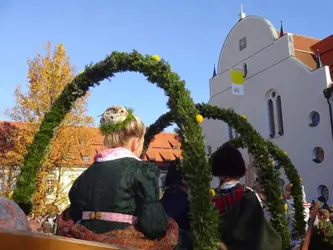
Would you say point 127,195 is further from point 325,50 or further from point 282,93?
point 325,50

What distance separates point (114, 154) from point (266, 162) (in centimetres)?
283

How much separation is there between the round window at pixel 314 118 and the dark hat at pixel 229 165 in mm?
17200

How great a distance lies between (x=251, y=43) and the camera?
25.0 m

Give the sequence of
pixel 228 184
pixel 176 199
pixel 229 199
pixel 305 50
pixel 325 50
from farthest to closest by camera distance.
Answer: pixel 305 50 → pixel 325 50 → pixel 176 199 → pixel 228 184 → pixel 229 199

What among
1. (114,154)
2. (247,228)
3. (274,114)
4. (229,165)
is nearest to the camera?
(114,154)

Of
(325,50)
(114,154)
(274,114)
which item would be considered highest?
→ (325,50)

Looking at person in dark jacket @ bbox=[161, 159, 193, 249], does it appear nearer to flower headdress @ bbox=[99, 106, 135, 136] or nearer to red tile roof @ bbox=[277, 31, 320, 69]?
flower headdress @ bbox=[99, 106, 135, 136]

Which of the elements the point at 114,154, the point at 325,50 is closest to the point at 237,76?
the point at 325,50

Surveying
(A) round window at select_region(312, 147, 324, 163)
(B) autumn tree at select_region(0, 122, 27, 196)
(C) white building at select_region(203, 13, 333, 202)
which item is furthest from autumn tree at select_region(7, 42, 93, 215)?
(A) round window at select_region(312, 147, 324, 163)

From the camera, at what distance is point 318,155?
776 inches

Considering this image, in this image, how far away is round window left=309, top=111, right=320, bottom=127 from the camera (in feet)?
65.8

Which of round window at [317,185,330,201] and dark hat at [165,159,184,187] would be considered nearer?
dark hat at [165,159,184,187]

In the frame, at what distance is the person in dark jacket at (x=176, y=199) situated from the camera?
176 inches

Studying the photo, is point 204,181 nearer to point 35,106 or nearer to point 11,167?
point 35,106
